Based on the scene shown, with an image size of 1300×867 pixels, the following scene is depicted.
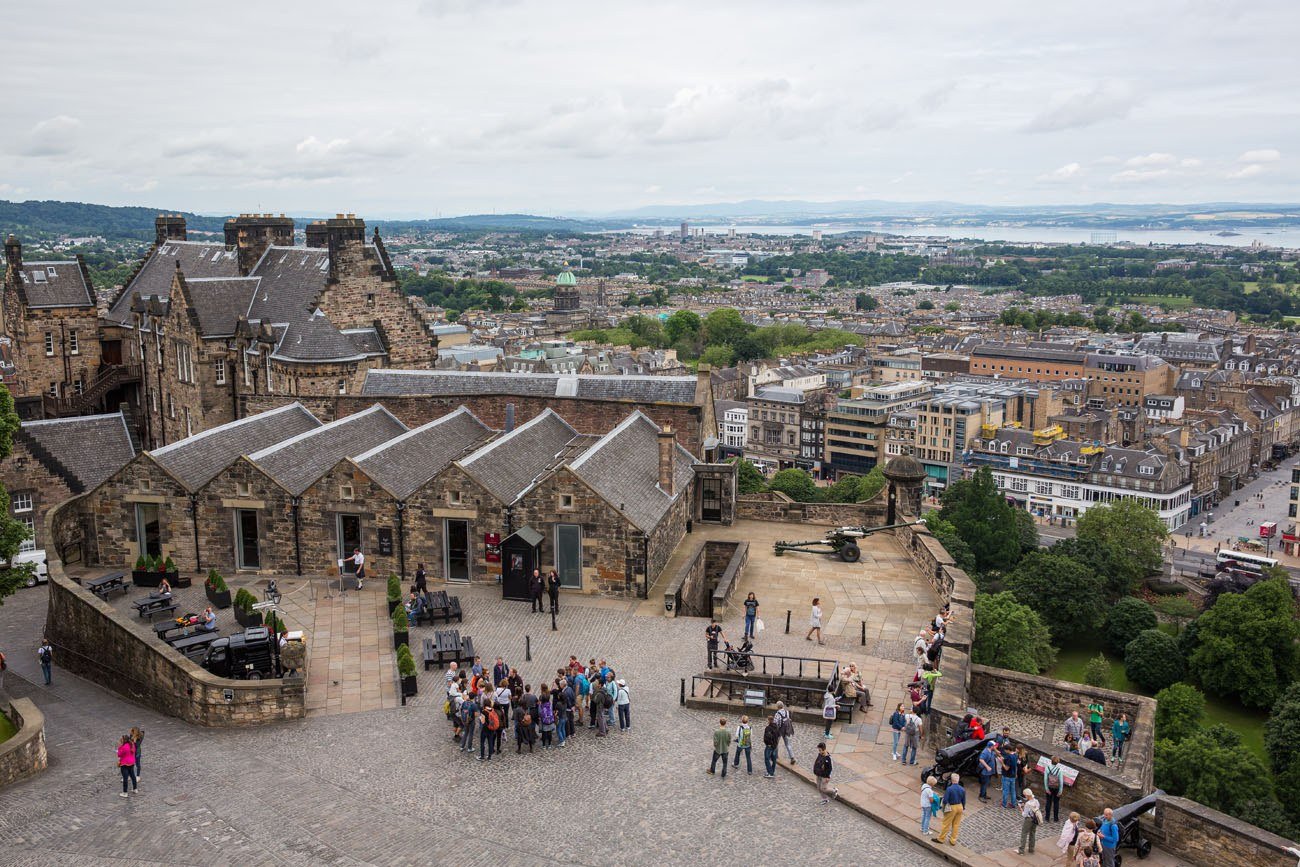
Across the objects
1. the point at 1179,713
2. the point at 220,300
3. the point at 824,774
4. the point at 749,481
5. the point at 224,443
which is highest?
the point at 220,300

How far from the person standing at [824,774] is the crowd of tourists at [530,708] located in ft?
14.1

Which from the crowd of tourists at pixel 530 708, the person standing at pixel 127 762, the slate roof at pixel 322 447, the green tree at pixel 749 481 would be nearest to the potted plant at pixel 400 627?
the crowd of tourists at pixel 530 708

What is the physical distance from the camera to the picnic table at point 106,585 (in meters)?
30.2

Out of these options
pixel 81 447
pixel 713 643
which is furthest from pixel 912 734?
pixel 81 447

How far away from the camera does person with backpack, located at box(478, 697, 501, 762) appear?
2131cm

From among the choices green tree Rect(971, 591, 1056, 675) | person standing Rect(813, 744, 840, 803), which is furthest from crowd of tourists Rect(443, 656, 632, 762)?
green tree Rect(971, 591, 1056, 675)

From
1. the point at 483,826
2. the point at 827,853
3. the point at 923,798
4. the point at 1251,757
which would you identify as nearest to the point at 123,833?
the point at 483,826

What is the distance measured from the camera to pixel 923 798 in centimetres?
1880

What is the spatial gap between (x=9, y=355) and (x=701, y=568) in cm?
4872

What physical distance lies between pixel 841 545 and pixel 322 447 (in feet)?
53.5

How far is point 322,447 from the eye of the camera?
115ft

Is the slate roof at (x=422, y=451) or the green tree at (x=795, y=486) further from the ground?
the slate roof at (x=422, y=451)

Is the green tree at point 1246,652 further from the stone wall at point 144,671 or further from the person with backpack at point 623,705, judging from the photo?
the stone wall at point 144,671

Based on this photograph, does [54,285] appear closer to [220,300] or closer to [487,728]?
[220,300]
